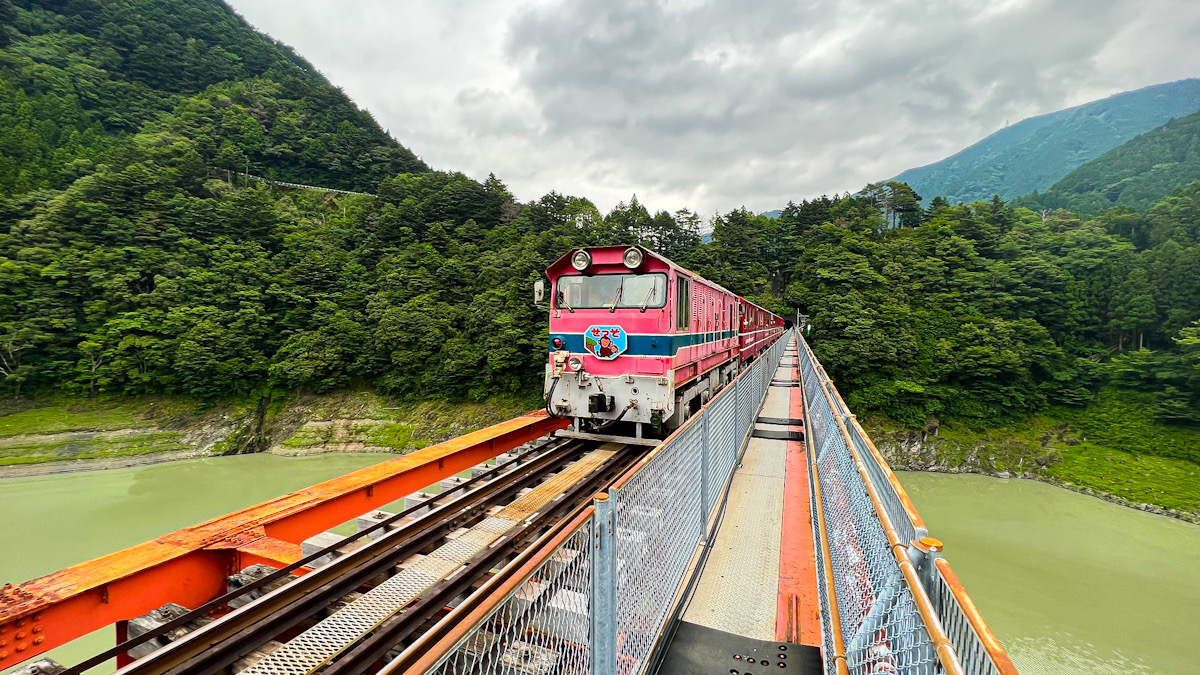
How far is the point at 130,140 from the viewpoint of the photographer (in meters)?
49.7

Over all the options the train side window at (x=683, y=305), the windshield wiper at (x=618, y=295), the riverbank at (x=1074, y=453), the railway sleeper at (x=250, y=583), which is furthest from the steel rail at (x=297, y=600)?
the riverbank at (x=1074, y=453)

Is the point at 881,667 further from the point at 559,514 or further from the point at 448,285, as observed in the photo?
the point at 448,285

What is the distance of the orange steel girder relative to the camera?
2.51 m

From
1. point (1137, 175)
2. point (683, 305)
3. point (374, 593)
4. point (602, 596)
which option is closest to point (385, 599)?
point (374, 593)

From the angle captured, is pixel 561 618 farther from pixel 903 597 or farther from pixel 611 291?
pixel 611 291

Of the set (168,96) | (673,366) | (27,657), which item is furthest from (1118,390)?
(168,96)

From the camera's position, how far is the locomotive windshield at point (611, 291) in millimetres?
7609

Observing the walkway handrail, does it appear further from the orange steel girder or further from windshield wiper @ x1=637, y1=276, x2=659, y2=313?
windshield wiper @ x1=637, y1=276, x2=659, y2=313

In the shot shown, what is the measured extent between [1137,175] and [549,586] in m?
119

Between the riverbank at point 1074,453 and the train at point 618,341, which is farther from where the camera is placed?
the riverbank at point 1074,453

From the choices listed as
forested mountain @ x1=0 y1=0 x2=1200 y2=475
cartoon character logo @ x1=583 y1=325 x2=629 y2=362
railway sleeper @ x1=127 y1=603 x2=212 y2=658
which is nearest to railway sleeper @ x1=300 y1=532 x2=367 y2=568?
railway sleeper @ x1=127 y1=603 x2=212 y2=658

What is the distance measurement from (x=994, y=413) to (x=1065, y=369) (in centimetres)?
658

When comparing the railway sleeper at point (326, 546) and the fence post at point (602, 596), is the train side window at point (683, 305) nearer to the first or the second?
the railway sleeper at point (326, 546)

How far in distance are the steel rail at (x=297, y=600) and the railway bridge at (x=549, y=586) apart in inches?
0.6
